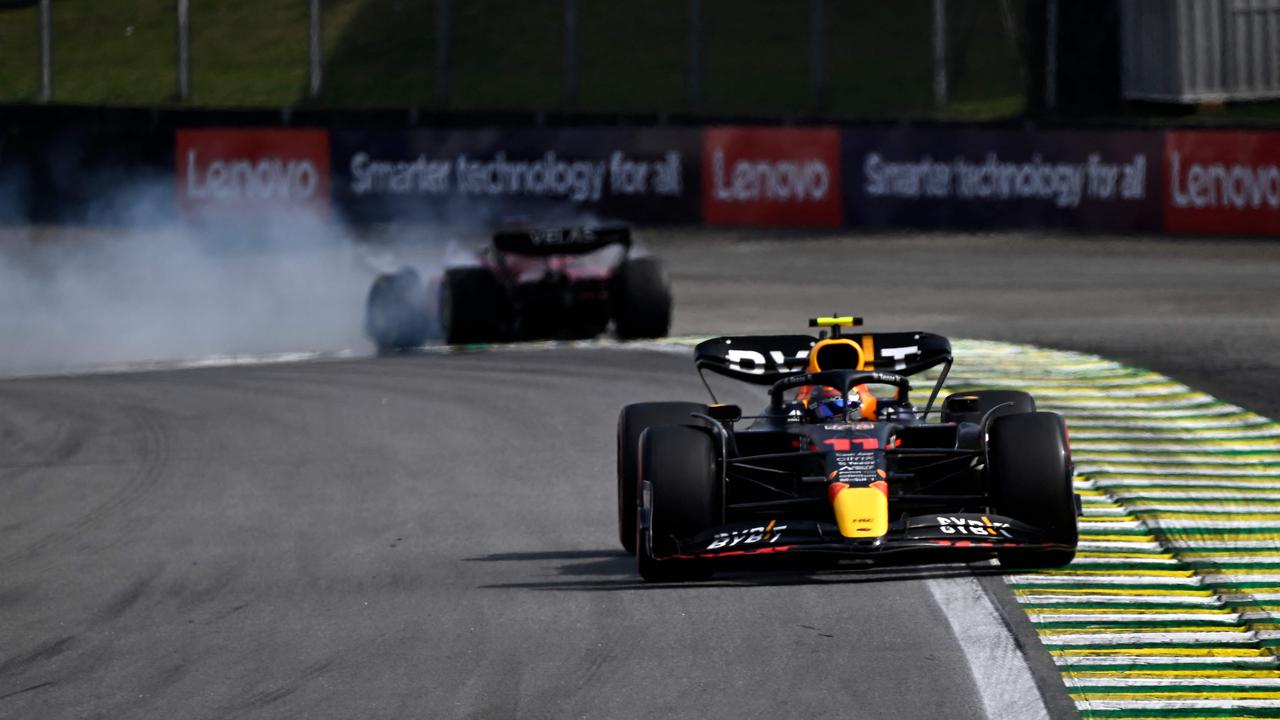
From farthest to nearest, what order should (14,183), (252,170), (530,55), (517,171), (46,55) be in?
(530,55)
(46,55)
(14,183)
(252,170)
(517,171)

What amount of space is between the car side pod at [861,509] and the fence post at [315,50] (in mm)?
26921

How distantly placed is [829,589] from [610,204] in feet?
70.3

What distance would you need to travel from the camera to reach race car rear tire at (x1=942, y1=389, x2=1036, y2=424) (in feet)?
32.3

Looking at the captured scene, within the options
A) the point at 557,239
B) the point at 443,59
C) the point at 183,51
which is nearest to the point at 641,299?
the point at 557,239

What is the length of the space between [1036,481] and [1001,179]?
2062 centimetres

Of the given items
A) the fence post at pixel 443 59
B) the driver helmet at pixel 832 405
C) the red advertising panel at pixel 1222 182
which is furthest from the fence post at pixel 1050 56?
the driver helmet at pixel 832 405

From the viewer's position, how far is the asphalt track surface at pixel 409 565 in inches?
282

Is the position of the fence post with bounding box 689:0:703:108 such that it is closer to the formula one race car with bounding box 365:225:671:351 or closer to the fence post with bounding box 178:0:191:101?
the fence post with bounding box 178:0:191:101

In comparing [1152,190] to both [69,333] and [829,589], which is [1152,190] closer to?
[69,333]

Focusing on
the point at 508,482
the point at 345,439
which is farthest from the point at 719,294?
the point at 508,482

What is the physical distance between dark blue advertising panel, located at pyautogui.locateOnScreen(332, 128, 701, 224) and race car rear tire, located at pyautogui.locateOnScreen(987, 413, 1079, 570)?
21097 millimetres

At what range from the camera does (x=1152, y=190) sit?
28.3 metres

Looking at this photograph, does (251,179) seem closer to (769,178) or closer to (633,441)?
(769,178)

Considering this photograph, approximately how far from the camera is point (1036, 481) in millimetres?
8734
